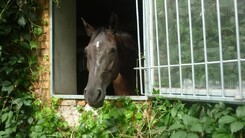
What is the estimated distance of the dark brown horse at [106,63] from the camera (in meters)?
2.66

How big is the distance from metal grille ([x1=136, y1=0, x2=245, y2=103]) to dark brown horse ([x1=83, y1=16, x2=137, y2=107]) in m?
0.42

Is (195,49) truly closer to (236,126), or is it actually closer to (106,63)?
(236,126)

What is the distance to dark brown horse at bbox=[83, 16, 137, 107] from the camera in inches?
105

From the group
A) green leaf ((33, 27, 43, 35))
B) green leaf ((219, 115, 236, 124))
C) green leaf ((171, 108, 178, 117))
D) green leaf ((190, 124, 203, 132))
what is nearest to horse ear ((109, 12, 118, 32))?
green leaf ((33, 27, 43, 35))

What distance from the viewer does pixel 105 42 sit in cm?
305

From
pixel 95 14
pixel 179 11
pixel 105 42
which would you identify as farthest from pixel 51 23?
pixel 95 14

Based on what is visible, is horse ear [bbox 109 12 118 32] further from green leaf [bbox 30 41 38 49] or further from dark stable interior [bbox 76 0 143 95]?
dark stable interior [bbox 76 0 143 95]

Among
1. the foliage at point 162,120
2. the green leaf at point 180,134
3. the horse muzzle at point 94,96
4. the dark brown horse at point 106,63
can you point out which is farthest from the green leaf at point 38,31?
the green leaf at point 180,134

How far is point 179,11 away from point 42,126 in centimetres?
198

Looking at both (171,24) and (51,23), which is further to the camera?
(51,23)

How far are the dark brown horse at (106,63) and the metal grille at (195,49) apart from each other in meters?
0.42

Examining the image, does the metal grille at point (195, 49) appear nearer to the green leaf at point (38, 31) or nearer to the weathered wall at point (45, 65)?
the weathered wall at point (45, 65)

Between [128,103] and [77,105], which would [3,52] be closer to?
[77,105]

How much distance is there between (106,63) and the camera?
9.71 ft
